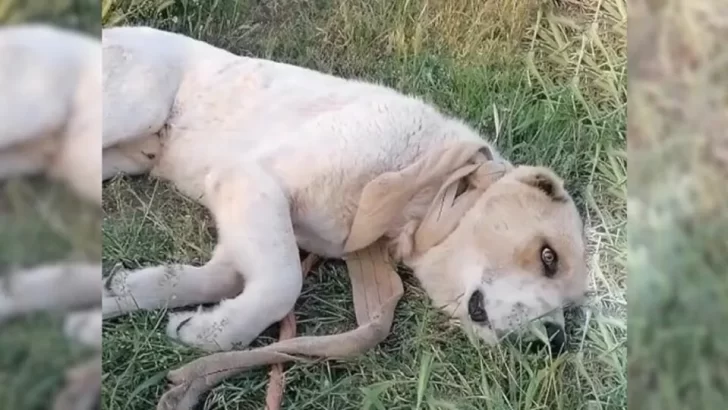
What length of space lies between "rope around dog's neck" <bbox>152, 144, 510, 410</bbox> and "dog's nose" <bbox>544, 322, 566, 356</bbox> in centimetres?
18

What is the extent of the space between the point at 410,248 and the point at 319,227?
12 centimetres

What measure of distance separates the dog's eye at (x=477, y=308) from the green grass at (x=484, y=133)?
0.12ft

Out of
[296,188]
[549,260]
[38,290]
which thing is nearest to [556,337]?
[549,260]

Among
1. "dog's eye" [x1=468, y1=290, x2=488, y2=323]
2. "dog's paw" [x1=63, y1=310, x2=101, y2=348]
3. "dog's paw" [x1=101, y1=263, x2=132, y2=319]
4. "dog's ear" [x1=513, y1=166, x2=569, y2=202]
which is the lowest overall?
"dog's paw" [x1=63, y1=310, x2=101, y2=348]

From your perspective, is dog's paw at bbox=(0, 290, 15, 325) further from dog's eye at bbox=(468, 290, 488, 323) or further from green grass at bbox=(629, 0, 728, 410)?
green grass at bbox=(629, 0, 728, 410)

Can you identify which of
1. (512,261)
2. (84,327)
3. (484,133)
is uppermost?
(484,133)

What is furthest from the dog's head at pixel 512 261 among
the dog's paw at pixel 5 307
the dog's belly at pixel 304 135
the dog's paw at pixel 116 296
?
the dog's paw at pixel 5 307

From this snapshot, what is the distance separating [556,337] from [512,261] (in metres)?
0.11

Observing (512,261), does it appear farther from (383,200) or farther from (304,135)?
(304,135)

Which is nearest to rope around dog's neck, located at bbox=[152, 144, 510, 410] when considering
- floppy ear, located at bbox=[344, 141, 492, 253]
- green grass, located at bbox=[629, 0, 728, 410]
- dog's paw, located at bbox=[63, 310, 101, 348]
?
floppy ear, located at bbox=[344, 141, 492, 253]

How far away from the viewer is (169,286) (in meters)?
1.10

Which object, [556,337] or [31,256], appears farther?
[556,337]

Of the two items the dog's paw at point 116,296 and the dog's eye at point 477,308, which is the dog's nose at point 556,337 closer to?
the dog's eye at point 477,308

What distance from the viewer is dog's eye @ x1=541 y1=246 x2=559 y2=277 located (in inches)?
45.1
